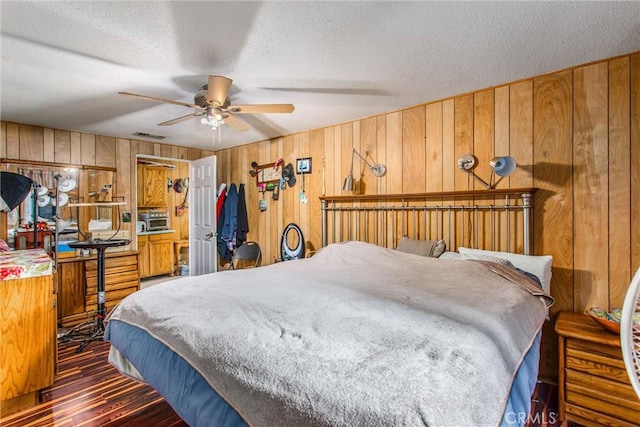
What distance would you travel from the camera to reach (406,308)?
58.2 inches

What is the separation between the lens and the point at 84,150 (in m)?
3.84

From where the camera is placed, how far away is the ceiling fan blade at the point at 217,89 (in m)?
2.06

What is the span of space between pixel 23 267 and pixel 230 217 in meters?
2.72

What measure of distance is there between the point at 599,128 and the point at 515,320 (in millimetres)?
1546

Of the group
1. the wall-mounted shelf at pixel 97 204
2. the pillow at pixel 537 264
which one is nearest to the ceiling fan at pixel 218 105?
the pillow at pixel 537 264

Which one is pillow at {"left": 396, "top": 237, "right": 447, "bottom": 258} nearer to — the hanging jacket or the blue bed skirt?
the blue bed skirt

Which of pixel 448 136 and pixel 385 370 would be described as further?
pixel 448 136

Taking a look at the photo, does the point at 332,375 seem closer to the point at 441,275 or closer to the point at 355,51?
the point at 441,275

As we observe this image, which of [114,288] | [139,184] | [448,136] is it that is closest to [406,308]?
[448,136]

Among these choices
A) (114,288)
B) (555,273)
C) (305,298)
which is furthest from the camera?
(114,288)

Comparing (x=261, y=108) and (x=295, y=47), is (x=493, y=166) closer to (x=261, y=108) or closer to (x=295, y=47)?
(x=295, y=47)

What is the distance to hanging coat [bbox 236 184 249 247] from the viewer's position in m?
4.49

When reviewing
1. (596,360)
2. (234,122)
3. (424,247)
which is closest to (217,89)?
(234,122)

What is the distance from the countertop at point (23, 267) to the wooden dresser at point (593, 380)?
10.8 ft
